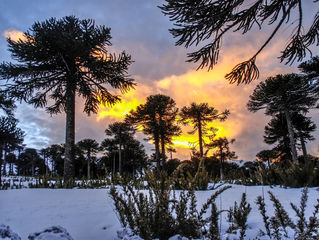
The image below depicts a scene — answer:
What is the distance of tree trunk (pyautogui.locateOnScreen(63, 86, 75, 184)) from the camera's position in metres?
7.29

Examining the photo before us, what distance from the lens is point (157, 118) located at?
17469mm

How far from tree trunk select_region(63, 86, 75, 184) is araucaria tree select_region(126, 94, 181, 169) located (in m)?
8.62

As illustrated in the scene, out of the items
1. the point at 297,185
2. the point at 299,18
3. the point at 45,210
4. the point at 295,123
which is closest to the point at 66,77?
the point at 45,210

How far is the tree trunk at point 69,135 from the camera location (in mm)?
7294

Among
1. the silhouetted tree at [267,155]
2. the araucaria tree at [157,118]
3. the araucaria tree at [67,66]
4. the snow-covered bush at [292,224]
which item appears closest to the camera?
the snow-covered bush at [292,224]

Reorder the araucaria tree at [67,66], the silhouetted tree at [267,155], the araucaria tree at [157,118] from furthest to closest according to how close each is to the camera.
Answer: the silhouetted tree at [267,155], the araucaria tree at [157,118], the araucaria tree at [67,66]

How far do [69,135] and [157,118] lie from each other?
10527 millimetres

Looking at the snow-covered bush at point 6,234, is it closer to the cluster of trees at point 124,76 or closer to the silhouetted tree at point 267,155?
the cluster of trees at point 124,76

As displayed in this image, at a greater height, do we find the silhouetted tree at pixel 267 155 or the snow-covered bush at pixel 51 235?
the snow-covered bush at pixel 51 235

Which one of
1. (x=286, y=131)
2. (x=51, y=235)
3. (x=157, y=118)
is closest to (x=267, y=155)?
(x=286, y=131)

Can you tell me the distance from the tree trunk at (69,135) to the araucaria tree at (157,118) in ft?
28.3

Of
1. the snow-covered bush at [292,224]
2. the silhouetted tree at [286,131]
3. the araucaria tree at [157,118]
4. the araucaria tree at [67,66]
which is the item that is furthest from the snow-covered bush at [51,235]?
the silhouetted tree at [286,131]

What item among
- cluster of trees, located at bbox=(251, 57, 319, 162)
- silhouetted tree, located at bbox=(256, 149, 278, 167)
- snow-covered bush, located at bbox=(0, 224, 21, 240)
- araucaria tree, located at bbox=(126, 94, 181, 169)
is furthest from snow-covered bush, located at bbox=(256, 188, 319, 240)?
silhouetted tree, located at bbox=(256, 149, 278, 167)

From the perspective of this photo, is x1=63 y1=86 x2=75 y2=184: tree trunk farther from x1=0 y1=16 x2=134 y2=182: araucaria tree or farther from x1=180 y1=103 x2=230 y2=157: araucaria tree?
x1=180 y1=103 x2=230 y2=157: araucaria tree
